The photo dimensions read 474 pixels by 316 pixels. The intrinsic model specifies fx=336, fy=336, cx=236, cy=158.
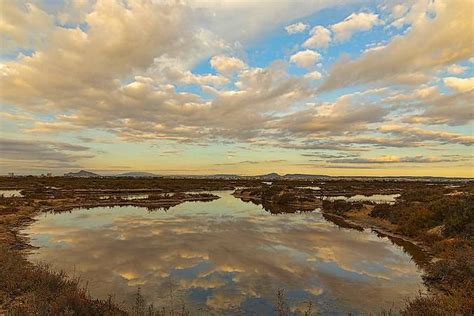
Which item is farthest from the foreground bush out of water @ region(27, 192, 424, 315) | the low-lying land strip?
water @ region(27, 192, 424, 315)

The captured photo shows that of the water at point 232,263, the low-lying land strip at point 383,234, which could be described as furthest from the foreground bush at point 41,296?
the water at point 232,263

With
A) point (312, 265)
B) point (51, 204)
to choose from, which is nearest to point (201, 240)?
point (312, 265)

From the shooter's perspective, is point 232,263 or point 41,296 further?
point 232,263

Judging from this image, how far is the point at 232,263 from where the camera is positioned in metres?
15.1

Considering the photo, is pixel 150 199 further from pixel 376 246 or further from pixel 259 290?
pixel 259 290

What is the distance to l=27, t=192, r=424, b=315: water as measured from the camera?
10.9m

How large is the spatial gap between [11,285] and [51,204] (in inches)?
1209

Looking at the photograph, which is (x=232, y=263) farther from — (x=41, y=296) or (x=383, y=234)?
(x=383, y=234)

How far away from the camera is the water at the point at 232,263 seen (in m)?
10.9

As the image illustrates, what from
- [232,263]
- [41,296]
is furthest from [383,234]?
[41,296]

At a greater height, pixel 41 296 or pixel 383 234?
pixel 41 296

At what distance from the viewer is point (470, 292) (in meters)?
9.51

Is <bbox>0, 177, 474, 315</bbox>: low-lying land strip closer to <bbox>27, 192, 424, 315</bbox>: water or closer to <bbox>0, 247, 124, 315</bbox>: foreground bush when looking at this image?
<bbox>0, 247, 124, 315</bbox>: foreground bush

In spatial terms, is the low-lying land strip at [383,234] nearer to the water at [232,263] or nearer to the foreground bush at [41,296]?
the foreground bush at [41,296]
